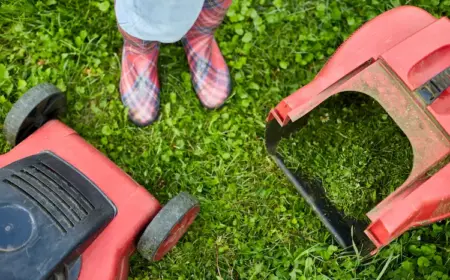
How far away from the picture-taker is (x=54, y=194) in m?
1.39

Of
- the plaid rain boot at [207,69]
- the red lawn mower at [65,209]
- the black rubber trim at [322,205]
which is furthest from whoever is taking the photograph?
the plaid rain boot at [207,69]

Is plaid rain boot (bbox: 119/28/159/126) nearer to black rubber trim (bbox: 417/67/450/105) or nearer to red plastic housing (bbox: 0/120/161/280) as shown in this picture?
red plastic housing (bbox: 0/120/161/280)

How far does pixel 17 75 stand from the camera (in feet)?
6.30

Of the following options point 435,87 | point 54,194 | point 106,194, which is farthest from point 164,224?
point 435,87

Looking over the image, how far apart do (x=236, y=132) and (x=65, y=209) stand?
0.72 metres

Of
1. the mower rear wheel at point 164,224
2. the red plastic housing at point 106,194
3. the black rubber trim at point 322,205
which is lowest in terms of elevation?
the black rubber trim at point 322,205

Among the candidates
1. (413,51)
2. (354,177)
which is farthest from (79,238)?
(413,51)

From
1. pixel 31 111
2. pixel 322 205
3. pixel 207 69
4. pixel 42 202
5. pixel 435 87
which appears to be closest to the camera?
pixel 42 202

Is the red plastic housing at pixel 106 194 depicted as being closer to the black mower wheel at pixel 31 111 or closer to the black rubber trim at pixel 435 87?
the black mower wheel at pixel 31 111

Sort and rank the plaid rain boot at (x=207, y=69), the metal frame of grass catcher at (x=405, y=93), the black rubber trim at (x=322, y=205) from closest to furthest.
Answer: the metal frame of grass catcher at (x=405, y=93), the black rubber trim at (x=322, y=205), the plaid rain boot at (x=207, y=69)

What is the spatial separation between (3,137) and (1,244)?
2.18 ft

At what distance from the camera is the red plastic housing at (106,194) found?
1.46 meters

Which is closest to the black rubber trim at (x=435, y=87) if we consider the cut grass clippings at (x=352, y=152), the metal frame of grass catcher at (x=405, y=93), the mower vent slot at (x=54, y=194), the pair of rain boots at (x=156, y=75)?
the metal frame of grass catcher at (x=405, y=93)

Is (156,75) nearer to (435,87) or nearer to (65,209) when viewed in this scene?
(65,209)
